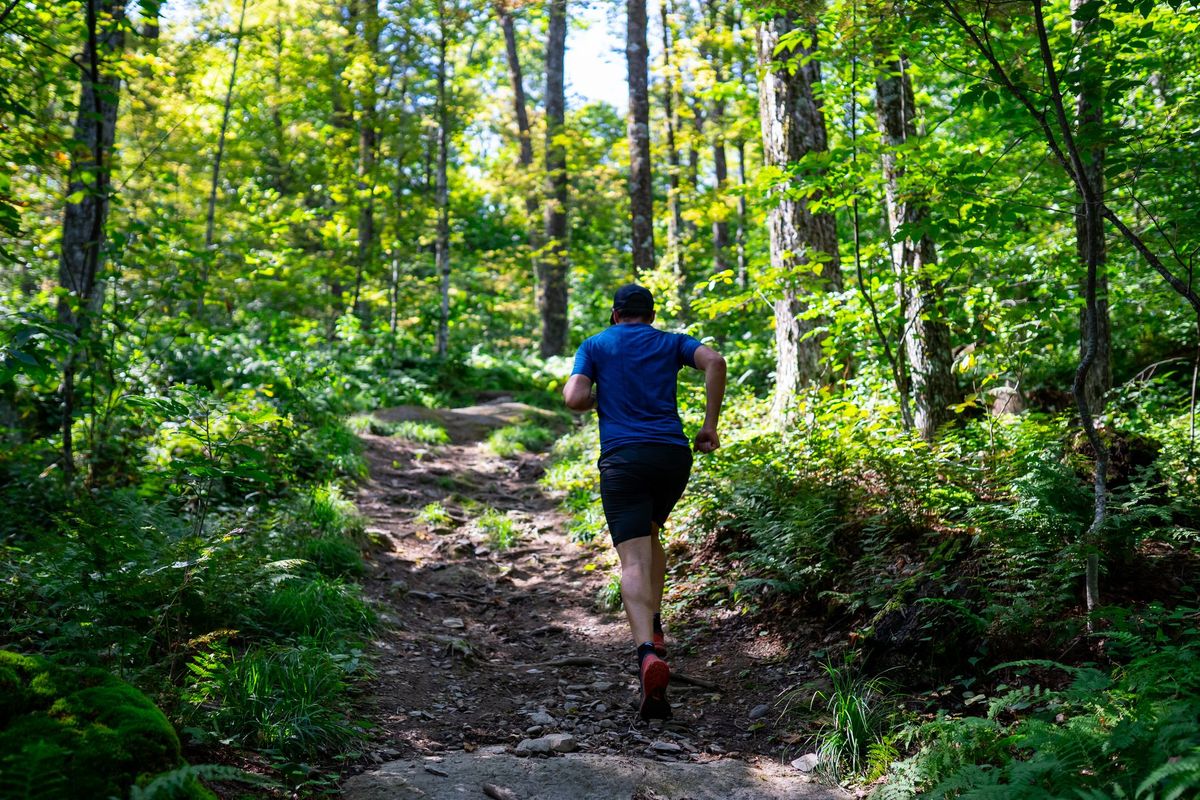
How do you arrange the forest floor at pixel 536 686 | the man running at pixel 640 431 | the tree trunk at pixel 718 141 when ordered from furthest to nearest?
1. the tree trunk at pixel 718 141
2. the man running at pixel 640 431
3. the forest floor at pixel 536 686

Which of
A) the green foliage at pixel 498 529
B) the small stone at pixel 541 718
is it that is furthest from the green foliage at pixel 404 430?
the small stone at pixel 541 718

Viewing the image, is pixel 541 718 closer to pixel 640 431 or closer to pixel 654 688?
Result: pixel 654 688

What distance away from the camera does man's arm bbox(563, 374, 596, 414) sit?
4.98m

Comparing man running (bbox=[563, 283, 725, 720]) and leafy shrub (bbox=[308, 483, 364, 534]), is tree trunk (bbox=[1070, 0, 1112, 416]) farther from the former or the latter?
leafy shrub (bbox=[308, 483, 364, 534])

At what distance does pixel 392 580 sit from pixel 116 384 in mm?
3316

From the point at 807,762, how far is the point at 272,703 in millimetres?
2610

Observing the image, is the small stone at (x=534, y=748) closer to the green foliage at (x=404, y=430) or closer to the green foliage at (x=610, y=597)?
the green foliage at (x=610, y=597)

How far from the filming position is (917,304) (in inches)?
293

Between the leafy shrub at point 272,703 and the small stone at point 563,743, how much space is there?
964 mm

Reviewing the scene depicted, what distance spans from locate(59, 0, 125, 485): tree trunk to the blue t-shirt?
3.27 meters

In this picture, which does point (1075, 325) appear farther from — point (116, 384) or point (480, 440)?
point (116, 384)

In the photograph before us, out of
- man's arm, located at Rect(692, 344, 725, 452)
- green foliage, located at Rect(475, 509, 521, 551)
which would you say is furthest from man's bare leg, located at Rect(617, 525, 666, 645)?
green foliage, located at Rect(475, 509, 521, 551)

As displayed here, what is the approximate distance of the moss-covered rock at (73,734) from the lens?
2314 millimetres

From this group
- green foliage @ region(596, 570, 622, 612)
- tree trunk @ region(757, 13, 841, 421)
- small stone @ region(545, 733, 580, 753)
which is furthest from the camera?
tree trunk @ region(757, 13, 841, 421)
